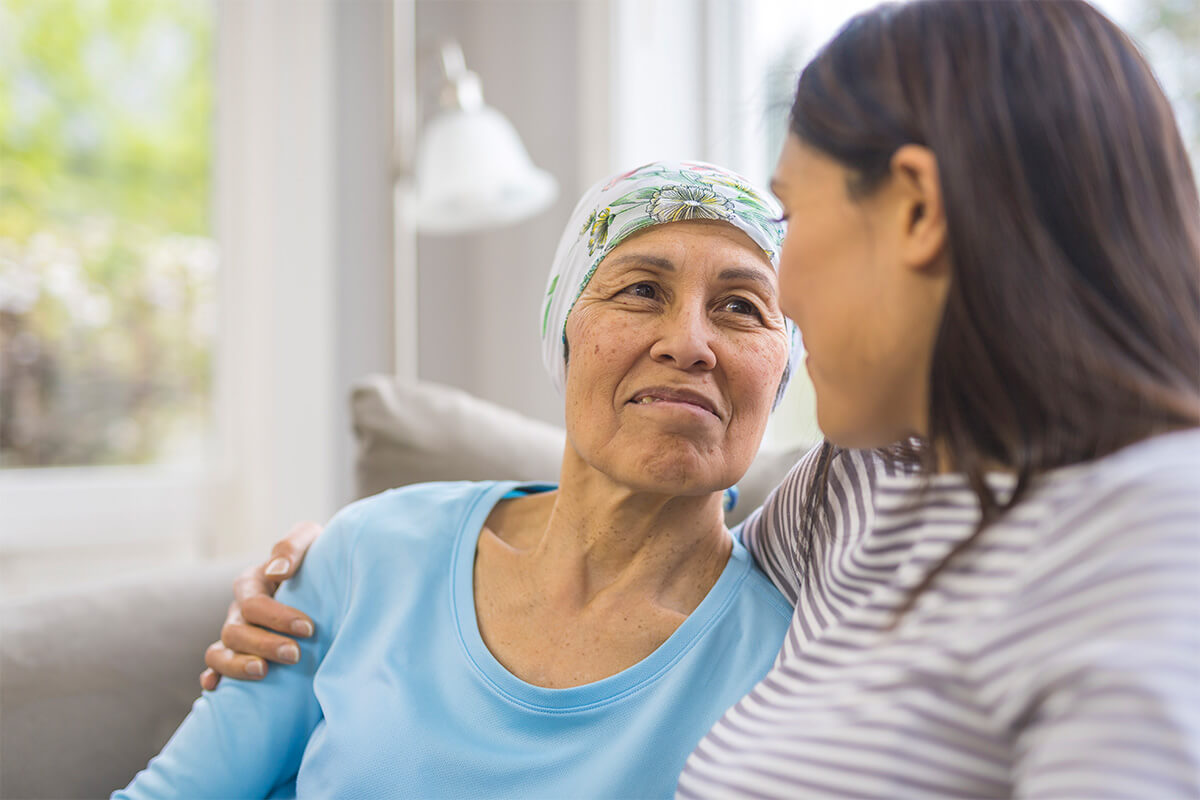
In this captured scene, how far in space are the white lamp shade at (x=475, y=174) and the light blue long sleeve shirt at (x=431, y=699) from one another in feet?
3.90

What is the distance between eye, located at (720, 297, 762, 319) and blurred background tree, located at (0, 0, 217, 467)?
2.29 meters

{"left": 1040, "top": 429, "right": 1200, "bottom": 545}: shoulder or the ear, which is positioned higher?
the ear

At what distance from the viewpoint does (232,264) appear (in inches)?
113

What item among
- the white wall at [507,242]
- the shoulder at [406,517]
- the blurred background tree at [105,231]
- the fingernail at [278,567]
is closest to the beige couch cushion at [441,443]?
the shoulder at [406,517]

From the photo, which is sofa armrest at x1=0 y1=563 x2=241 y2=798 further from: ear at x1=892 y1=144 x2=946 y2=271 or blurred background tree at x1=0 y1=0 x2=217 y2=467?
blurred background tree at x1=0 y1=0 x2=217 y2=467

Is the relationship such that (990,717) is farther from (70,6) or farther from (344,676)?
(70,6)

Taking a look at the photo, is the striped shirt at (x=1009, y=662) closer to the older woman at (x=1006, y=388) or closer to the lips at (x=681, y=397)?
the older woman at (x=1006, y=388)

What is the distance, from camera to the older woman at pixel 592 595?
37.1 inches

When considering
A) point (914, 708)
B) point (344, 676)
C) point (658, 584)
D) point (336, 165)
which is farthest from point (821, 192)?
point (336, 165)

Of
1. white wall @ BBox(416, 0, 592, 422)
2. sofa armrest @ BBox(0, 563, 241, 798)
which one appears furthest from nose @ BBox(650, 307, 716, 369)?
white wall @ BBox(416, 0, 592, 422)

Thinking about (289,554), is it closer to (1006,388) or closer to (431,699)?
(431,699)

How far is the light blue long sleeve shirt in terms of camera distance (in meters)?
0.93

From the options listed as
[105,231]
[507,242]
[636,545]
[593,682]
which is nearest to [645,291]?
[636,545]

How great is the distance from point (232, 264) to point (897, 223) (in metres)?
2.62
